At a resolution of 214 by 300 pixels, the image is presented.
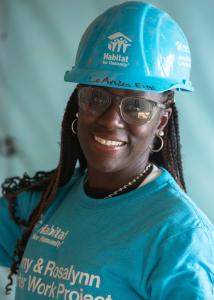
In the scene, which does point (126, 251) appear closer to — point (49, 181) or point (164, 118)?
point (164, 118)

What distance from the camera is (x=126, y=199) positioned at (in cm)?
112

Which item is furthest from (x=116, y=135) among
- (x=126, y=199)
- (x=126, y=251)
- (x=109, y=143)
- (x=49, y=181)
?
(x=49, y=181)

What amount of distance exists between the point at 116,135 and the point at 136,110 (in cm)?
7

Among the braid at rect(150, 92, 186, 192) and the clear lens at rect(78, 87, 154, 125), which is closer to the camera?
the clear lens at rect(78, 87, 154, 125)

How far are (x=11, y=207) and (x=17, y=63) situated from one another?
0.64m

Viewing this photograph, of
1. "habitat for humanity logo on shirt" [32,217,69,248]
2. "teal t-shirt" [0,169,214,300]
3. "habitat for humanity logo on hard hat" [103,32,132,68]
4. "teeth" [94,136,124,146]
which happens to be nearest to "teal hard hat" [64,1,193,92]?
"habitat for humanity logo on hard hat" [103,32,132,68]

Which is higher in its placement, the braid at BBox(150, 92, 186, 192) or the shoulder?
the braid at BBox(150, 92, 186, 192)

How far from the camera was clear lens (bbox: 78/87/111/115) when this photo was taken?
1.09 meters

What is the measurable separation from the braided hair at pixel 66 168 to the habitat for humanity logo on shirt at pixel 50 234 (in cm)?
9

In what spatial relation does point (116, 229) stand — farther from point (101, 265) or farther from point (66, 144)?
point (66, 144)

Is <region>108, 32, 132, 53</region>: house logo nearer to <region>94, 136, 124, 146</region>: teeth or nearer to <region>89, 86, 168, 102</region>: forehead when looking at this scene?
<region>89, 86, 168, 102</region>: forehead

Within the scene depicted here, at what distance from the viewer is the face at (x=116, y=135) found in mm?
1082

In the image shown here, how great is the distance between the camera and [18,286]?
1222 millimetres

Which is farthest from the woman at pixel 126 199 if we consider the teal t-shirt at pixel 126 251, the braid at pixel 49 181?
the braid at pixel 49 181
